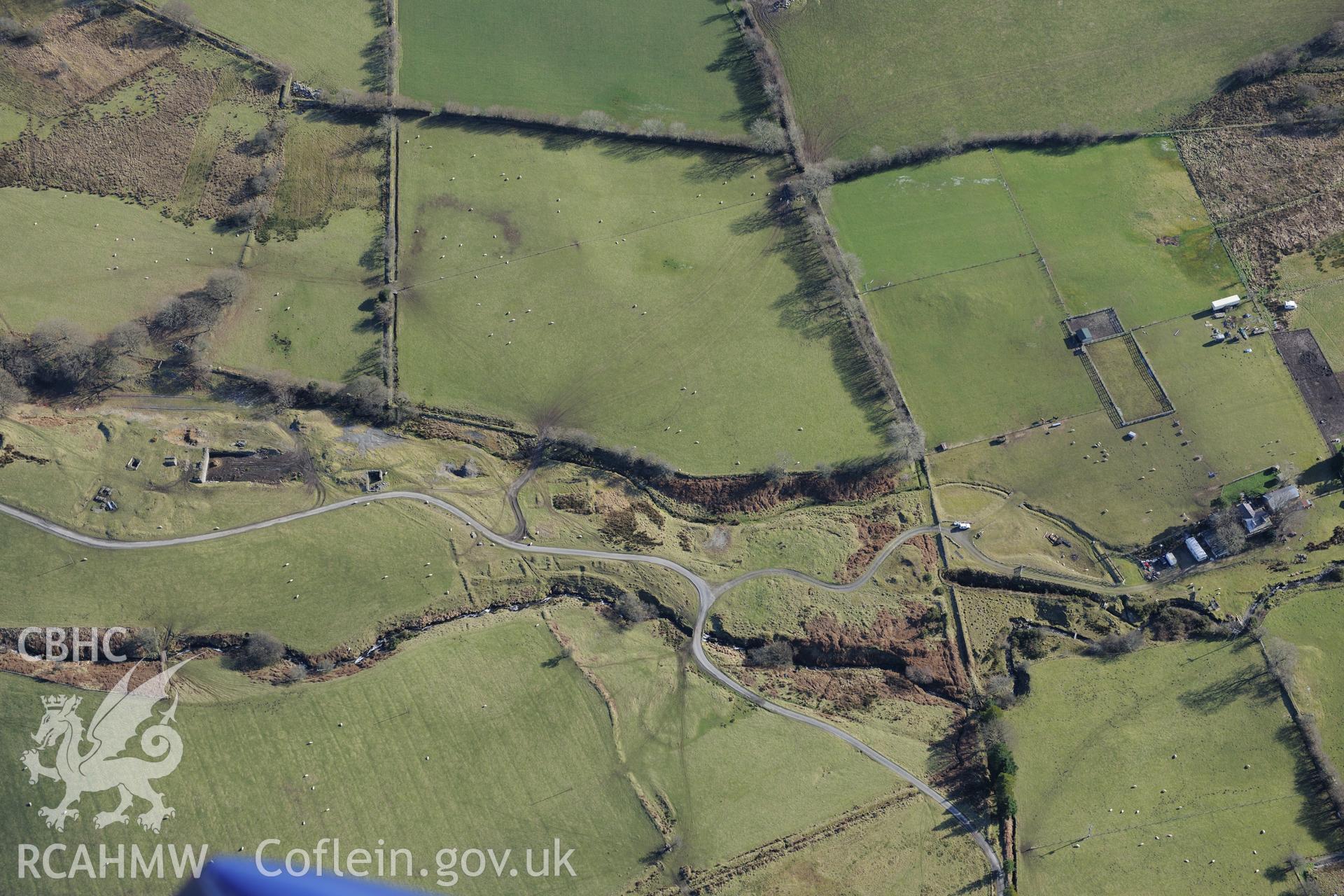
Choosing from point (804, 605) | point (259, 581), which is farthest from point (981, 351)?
point (259, 581)

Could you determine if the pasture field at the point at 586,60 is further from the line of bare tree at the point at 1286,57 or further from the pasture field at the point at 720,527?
the line of bare tree at the point at 1286,57

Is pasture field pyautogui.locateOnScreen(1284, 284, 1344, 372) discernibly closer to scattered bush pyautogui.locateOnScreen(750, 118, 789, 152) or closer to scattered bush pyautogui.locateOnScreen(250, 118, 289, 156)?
scattered bush pyautogui.locateOnScreen(750, 118, 789, 152)

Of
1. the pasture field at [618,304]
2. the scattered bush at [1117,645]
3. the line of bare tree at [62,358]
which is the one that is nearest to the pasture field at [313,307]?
the pasture field at [618,304]

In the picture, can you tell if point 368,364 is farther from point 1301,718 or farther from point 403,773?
point 1301,718

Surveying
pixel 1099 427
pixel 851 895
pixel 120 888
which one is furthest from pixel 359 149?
pixel 851 895

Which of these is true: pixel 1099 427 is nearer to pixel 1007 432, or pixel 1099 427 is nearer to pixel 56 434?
pixel 1007 432

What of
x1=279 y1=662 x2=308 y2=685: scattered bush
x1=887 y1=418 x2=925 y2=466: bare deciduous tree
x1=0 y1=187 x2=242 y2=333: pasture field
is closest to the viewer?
x1=279 y1=662 x2=308 y2=685: scattered bush

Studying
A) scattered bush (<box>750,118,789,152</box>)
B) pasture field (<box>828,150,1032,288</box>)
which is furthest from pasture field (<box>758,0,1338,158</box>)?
pasture field (<box>828,150,1032,288</box>)
